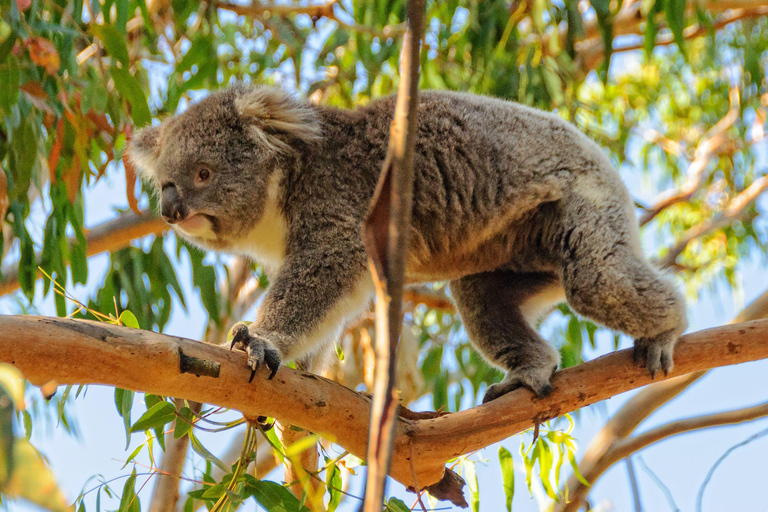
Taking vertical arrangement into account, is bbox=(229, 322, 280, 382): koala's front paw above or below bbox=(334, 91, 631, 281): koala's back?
below

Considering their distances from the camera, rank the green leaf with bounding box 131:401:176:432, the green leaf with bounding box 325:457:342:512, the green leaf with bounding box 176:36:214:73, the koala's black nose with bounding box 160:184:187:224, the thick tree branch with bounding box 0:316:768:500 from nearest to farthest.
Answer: the thick tree branch with bounding box 0:316:768:500 → the green leaf with bounding box 131:401:176:432 → the green leaf with bounding box 325:457:342:512 → the koala's black nose with bounding box 160:184:187:224 → the green leaf with bounding box 176:36:214:73

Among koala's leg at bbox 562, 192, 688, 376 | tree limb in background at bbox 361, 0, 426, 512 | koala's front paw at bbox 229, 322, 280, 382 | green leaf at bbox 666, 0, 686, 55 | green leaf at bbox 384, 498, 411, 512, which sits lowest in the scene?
tree limb in background at bbox 361, 0, 426, 512

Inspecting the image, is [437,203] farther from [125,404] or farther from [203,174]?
[125,404]

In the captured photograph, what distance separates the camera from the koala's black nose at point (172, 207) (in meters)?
2.26

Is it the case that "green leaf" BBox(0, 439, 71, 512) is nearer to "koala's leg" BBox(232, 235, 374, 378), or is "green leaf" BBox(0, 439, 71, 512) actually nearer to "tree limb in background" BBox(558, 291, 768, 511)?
"koala's leg" BBox(232, 235, 374, 378)

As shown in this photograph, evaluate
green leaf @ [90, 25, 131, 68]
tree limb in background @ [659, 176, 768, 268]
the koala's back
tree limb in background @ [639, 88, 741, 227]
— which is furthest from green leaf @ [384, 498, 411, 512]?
tree limb in background @ [639, 88, 741, 227]

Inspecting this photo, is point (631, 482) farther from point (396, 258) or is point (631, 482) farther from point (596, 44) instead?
point (596, 44)

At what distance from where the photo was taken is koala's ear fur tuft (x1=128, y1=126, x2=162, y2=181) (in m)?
2.57

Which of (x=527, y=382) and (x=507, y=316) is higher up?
(x=507, y=316)

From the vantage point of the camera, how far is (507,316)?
2.60 metres

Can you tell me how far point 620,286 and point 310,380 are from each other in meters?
0.96

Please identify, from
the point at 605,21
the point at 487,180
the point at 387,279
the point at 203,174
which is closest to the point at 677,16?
the point at 605,21

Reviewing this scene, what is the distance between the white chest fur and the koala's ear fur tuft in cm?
41

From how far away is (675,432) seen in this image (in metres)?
2.43
